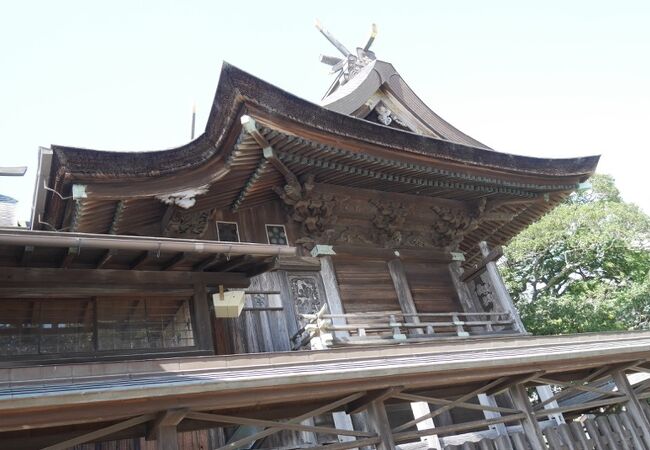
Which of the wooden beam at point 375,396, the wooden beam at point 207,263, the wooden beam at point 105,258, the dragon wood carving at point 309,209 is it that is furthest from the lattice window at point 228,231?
the wooden beam at point 375,396

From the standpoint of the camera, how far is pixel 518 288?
23.7 m

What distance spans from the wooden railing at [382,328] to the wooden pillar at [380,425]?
2059 millimetres

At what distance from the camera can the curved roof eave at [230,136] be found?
257 inches

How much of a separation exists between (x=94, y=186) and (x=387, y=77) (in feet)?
23.8

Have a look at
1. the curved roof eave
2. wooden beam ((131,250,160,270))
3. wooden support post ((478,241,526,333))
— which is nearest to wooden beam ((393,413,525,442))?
wooden beam ((131,250,160,270))

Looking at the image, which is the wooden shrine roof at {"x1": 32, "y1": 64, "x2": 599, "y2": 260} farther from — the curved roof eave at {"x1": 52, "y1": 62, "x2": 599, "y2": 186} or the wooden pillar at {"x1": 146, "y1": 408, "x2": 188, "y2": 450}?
the wooden pillar at {"x1": 146, "y1": 408, "x2": 188, "y2": 450}

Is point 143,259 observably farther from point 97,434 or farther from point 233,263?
point 97,434

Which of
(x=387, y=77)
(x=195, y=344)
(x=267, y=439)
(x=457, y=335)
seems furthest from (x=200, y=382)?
(x=387, y=77)

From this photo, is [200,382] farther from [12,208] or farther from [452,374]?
[12,208]

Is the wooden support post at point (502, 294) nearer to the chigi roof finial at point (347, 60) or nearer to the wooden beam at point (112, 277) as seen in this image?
the wooden beam at point (112, 277)

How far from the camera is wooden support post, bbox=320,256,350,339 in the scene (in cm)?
854

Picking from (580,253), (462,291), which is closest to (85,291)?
(462,291)

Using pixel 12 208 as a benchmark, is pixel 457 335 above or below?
below

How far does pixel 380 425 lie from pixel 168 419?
227 centimetres
